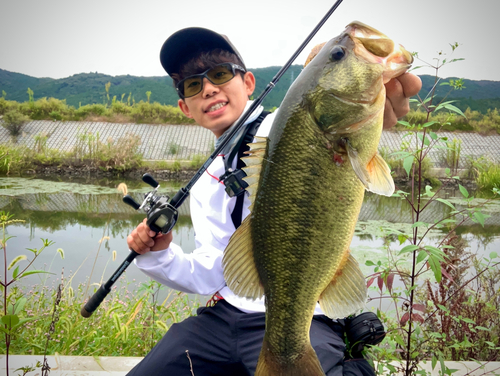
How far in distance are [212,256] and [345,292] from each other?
1054 mm

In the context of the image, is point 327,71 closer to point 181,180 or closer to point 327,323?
point 327,323

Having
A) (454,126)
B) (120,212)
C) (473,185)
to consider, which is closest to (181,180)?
(120,212)

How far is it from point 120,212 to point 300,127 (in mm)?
8469

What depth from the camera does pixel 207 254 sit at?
210cm

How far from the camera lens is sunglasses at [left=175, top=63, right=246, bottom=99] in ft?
7.00

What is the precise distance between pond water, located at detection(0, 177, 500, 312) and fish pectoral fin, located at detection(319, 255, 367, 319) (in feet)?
10.2

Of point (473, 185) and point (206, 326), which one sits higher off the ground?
point (206, 326)

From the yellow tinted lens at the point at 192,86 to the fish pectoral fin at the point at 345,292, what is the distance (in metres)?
1.49

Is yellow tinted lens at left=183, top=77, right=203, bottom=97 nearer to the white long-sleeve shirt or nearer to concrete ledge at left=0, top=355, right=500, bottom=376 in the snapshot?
the white long-sleeve shirt

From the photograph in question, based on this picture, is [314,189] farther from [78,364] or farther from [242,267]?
[78,364]

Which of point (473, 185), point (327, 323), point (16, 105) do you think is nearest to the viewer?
point (327, 323)

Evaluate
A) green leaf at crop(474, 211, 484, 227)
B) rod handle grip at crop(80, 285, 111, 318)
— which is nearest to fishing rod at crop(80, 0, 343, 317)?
rod handle grip at crop(80, 285, 111, 318)

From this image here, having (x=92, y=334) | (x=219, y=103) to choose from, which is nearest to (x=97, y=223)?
(x=92, y=334)

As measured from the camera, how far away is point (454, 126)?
658 inches
